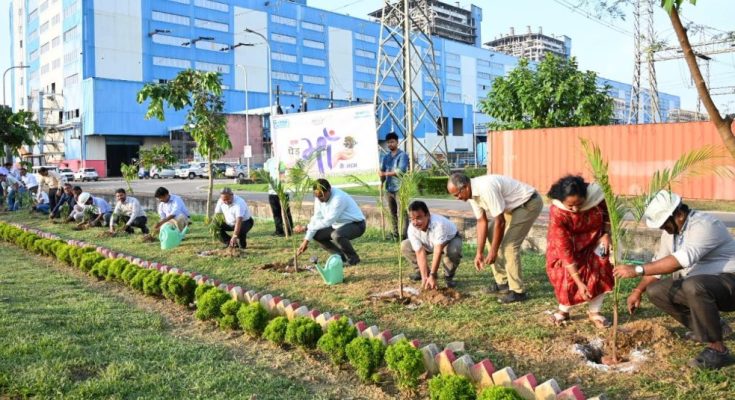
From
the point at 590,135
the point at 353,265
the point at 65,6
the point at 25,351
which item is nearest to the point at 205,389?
the point at 25,351

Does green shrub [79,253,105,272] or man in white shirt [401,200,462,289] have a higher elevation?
man in white shirt [401,200,462,289]

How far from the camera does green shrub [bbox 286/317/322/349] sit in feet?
14.4

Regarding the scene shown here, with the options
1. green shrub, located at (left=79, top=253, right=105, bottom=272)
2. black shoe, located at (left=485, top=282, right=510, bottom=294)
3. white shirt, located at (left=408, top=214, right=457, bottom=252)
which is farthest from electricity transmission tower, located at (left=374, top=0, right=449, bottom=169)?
black shoe, located at (left=485, top=282, right=510, bottom=294)

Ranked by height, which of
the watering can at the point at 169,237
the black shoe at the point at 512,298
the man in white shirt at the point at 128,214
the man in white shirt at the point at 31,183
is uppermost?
the man in white shirt at the point at 31,183

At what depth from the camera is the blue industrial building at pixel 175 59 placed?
4809 cm

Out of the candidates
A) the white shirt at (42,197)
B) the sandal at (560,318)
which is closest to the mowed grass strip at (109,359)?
the sandal at (560,318)

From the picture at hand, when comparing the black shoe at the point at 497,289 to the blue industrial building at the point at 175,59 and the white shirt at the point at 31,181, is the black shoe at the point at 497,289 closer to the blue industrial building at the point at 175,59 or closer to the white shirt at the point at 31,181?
the white shirt at the point at 31,181

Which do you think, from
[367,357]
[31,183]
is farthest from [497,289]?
[31,183]

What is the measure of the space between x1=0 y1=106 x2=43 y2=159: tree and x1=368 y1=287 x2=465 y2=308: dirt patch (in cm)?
A: 1681

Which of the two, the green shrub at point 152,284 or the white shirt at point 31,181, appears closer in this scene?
the green shrub at point 152,284

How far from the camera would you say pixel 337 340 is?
4090 millimetres

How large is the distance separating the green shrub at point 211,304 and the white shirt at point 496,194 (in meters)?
2.34

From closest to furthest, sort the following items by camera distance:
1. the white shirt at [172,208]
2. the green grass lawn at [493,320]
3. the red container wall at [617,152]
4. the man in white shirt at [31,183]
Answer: the green grass lawn at [493,320], the white shirt at [172,208], the red container wall at [617,152], the man in white shirt at [31,183]

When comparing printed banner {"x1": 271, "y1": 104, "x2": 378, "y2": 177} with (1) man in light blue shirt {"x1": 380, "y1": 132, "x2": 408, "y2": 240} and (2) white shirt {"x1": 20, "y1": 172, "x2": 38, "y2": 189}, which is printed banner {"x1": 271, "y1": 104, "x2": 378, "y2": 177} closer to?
(1) man in light blue shirt {"x1": 380, "y1": 132, "x2": 408, "y2": 240}
